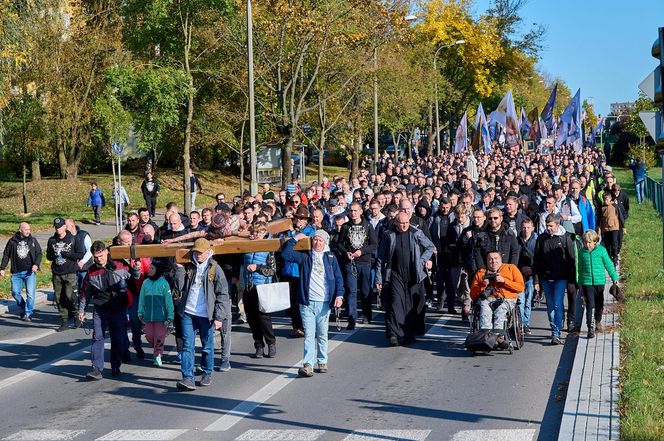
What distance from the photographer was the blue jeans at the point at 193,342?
438 inches

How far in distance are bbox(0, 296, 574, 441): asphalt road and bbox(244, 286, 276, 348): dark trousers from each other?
31 centimetres

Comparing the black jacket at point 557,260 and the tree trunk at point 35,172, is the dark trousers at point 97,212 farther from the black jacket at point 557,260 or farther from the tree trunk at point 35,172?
the black jacket at point 557,260

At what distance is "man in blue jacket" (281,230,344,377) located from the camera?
1180 cm

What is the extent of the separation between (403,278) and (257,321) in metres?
2.06

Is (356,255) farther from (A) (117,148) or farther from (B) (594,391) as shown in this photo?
(A) (117,148)

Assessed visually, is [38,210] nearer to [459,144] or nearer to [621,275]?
[459,144]

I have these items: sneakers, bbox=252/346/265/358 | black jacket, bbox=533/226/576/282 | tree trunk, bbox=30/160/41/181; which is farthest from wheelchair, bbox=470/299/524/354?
tree trunk, bbox=30/160/41/181

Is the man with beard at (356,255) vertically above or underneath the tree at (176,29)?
underneath

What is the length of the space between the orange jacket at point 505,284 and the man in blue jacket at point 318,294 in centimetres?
186

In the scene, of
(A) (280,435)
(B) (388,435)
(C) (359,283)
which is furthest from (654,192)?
(A) (280,435)

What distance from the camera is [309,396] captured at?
10711 millimetres

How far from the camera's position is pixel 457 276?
53.4ft

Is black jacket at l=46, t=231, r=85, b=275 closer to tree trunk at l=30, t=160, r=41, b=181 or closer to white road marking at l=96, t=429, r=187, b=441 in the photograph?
white road marking at l=96, t=429, r=187, b=441

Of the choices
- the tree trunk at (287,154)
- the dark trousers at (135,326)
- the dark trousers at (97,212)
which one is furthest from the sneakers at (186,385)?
the dark trousers at (97,212)
